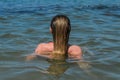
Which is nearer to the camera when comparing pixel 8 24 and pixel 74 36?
pixel 74 36

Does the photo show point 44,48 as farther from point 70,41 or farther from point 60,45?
point 70,41

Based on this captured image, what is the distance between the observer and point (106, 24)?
382 inches

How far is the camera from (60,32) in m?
5.43

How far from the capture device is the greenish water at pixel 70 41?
5180 mm

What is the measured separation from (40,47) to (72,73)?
1.03 m

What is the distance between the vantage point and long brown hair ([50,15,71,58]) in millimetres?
5355

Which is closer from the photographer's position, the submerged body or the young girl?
the young girl

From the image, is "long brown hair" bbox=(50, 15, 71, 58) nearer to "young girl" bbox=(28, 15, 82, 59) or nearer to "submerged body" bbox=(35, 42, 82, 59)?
"young girl" bbox=(28, 15, 82, 59)

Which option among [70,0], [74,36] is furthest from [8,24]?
[70,0]

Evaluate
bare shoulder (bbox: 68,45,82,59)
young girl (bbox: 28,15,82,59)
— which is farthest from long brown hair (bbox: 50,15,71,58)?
bare shoulder (bbox: 68,45,82,59)

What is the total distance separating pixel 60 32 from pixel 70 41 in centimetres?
237

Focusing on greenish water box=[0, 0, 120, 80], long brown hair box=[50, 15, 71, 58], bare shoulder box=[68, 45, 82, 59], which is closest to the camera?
greenish water box=[0, 0, 120, 80]

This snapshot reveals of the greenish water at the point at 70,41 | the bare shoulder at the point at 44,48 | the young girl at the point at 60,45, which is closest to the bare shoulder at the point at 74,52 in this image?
the young girl at the point at 60,45

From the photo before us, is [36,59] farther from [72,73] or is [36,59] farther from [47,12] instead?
[47,12]
